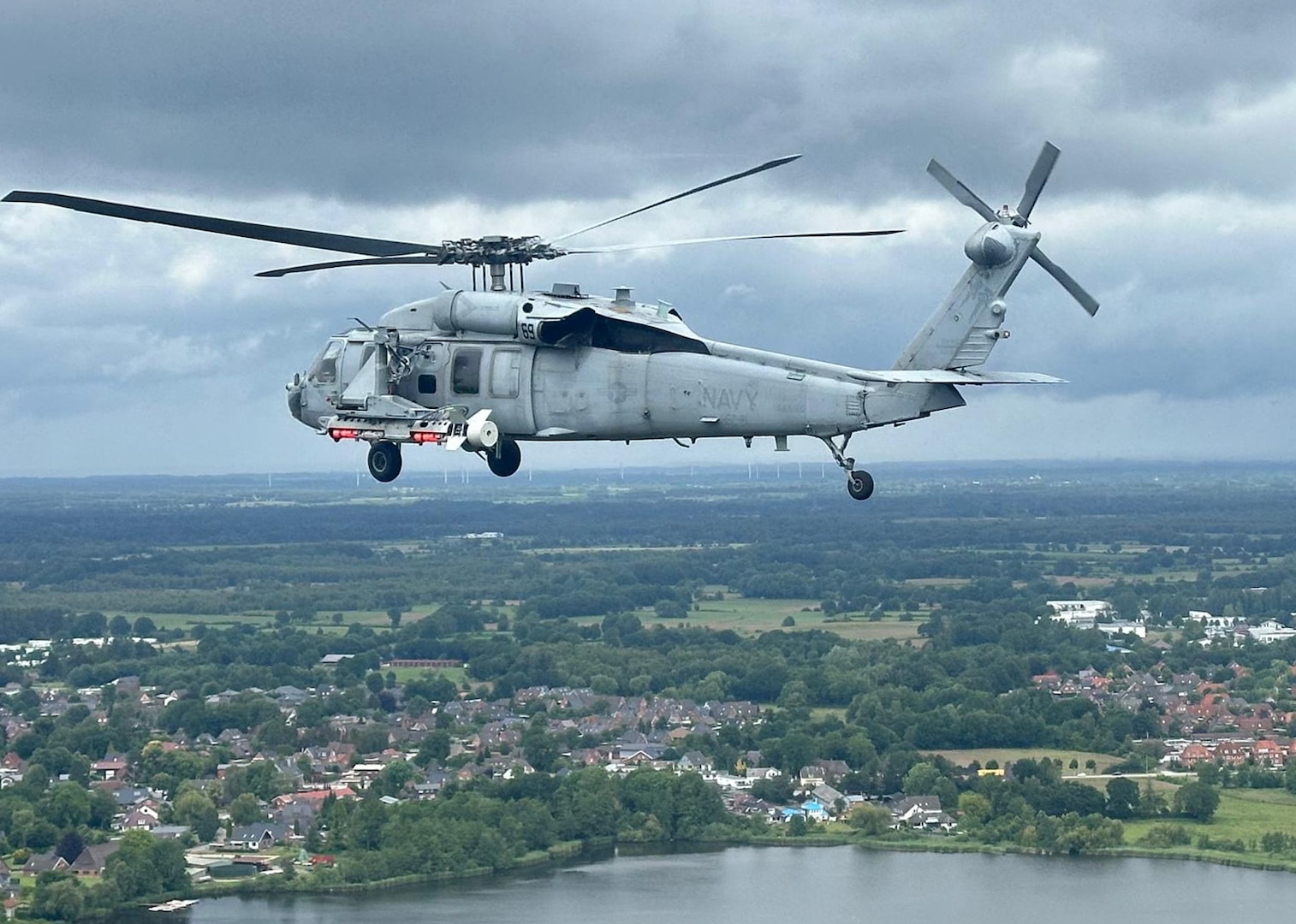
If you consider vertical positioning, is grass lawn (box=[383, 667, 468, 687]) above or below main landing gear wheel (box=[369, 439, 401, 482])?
below

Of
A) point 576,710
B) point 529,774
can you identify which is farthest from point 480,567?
point 529,774

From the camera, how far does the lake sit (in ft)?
197

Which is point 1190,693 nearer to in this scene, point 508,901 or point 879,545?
point 508,901

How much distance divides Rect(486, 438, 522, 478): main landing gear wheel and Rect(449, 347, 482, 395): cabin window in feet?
3.10

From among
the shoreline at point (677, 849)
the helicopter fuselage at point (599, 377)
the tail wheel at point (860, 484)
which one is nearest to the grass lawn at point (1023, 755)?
the shoreline at point (677, 849)

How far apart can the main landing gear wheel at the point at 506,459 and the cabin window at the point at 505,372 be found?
0.96m

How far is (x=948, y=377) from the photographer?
84.8 ft

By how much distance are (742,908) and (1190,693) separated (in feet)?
148

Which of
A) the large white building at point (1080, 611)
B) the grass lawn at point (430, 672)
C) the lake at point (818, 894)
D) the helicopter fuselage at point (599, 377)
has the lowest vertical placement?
the lake at point (818, 894)

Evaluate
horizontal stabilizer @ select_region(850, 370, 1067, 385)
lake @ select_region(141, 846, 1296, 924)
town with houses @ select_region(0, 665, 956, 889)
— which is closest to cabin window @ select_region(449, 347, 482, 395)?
horizontal stabilizer @ select_region(850, 370, 1067, 385)

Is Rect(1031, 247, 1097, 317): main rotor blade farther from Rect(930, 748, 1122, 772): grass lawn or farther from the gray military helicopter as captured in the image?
Rect(930, 748, 1122, 772): grass lawn

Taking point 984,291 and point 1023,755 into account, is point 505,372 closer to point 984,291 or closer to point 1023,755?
point 984,291

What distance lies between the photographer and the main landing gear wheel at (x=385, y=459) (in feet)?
94.2

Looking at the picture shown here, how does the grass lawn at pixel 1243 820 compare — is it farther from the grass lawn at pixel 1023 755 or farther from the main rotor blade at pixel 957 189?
the main rotor blade at pixel 957 189
